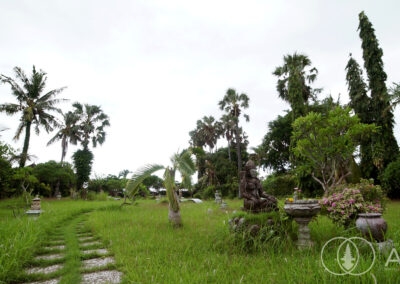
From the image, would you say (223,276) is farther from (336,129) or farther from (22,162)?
(22,162)

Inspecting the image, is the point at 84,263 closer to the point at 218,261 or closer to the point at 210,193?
the point at 218,261

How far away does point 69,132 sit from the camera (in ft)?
89.5

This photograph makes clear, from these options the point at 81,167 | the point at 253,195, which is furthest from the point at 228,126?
the point at 253,195

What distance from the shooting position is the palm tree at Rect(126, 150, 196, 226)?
273 inches

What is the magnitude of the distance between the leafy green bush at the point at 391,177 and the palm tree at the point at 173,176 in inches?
566

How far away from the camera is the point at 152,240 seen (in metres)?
4.89

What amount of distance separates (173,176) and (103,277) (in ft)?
15.7

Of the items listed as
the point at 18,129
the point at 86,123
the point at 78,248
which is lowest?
the point at 78,248

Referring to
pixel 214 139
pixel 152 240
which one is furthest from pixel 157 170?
pixel 214 139

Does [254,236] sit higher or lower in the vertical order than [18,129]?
lower

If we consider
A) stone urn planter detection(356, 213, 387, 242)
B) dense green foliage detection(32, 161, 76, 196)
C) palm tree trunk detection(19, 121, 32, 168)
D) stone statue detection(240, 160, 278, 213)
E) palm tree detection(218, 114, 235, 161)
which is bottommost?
stone urn planter detection(356, 213, 387, 242)

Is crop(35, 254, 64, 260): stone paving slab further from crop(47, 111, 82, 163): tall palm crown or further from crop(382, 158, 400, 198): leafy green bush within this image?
crop(47, 111, 82, 163): tall palm crown

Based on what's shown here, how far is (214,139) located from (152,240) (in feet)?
91.7

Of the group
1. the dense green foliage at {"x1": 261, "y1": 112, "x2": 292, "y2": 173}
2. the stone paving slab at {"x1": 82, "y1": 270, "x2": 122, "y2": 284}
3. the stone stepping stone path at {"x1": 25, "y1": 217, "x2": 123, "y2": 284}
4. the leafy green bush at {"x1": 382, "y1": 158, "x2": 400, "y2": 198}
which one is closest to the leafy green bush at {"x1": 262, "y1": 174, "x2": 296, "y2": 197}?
the dense green foliage at {"x1": 261, "y1": 112, "x2": 292, "y2": 173}
